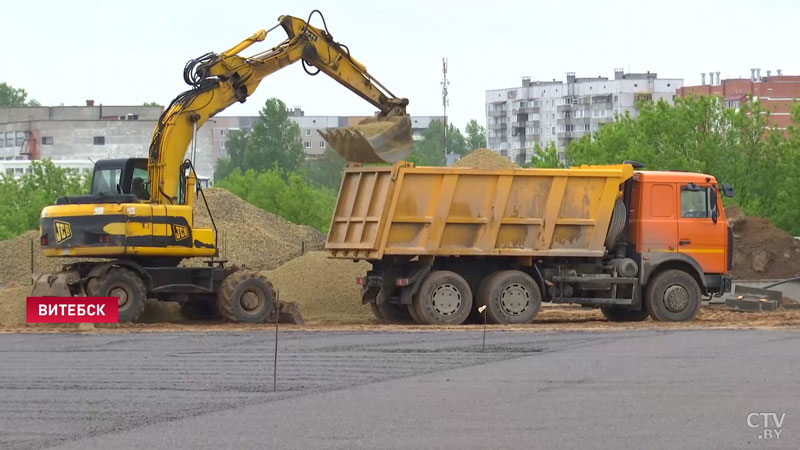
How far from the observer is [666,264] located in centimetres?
2723

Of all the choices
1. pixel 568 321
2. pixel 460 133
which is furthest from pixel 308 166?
pixel 568 321

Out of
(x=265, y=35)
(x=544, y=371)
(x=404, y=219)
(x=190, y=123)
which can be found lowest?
(x=544, y=371)

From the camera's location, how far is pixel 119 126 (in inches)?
4419

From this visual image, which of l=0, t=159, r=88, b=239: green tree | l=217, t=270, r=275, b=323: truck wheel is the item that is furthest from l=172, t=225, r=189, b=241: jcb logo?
l=0, t=159, r=88, b=239: green tree

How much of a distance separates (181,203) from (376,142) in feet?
12.4

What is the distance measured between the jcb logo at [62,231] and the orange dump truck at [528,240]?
4944 mm

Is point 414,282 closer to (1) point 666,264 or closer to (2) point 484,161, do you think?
(1) point 666,264

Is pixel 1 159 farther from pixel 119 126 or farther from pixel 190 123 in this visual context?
pixel 190 123

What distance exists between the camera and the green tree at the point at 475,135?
193 metres

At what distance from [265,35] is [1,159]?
330ft

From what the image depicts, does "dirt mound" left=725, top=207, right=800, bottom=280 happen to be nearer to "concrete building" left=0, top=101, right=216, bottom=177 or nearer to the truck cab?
the truck cab

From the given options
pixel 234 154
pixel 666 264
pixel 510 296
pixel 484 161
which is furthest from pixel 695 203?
pixel 234 154

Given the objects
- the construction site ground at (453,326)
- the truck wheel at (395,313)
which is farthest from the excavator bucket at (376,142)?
the construction site ground at (453,326)

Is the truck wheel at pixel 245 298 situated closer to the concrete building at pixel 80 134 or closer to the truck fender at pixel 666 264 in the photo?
the truck fender at pixel 666 264
